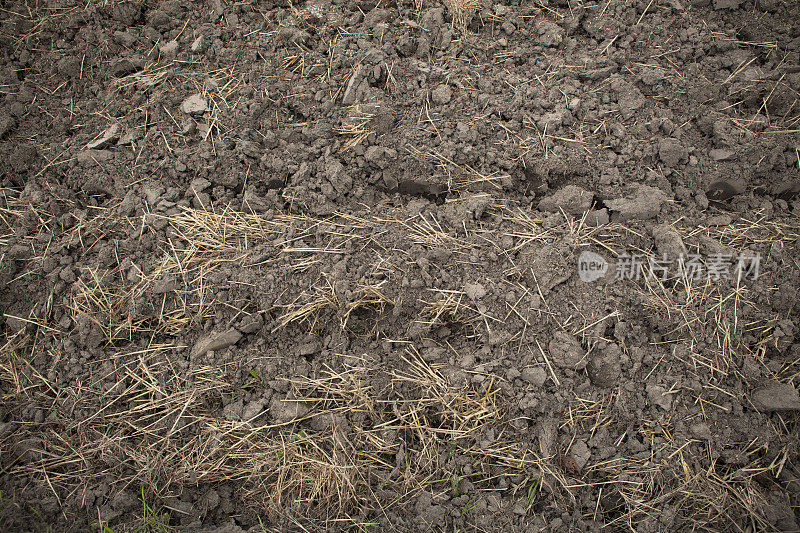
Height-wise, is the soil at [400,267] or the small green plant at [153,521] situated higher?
the soil at [400,267]

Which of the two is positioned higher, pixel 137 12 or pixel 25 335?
pixel 137 12

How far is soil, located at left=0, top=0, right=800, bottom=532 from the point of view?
2.02 meters

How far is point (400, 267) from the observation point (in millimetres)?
2287

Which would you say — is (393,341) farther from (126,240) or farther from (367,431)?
(126,240)

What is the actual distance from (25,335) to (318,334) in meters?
1.40

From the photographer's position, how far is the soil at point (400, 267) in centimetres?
202

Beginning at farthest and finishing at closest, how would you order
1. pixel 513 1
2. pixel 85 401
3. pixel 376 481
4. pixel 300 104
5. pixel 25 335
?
1. pixel 513 1
2. pixel 300 104
3. pixel 25 335
4. pixel 85 401
5. pixel 376 481

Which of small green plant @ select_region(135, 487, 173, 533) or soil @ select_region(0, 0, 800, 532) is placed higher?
soil @ select_region(0, 0, 800, 532)

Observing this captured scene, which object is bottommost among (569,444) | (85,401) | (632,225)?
(85,401)

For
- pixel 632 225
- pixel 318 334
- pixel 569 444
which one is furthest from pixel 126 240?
pixel 632 225

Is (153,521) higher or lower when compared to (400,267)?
lower

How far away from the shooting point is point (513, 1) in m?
3.09

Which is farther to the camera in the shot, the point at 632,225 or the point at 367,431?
the point at 632,225

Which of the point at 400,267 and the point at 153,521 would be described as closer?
the point at 153,521
